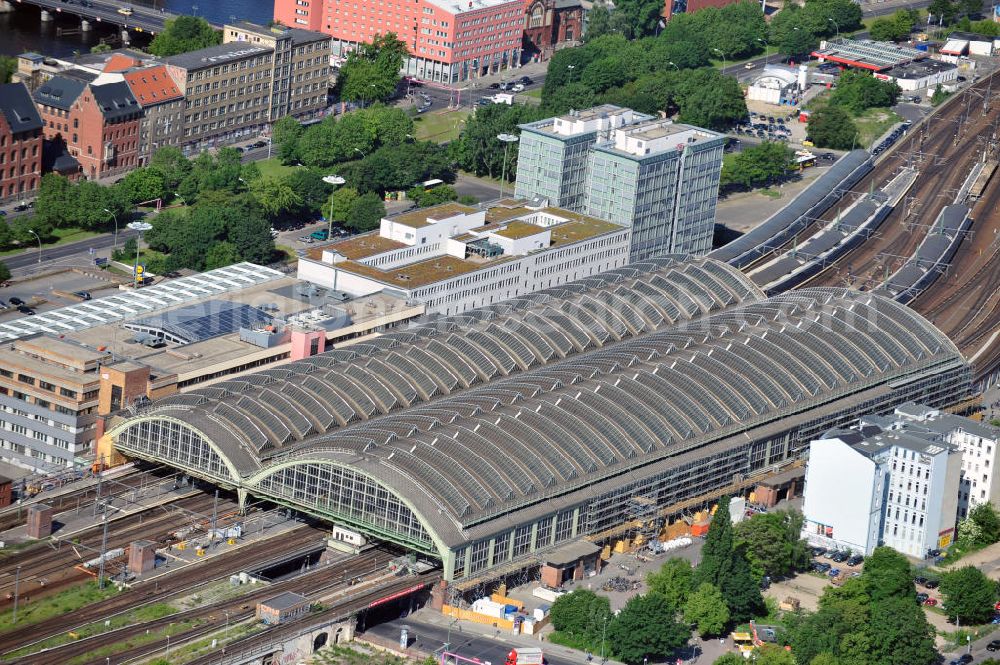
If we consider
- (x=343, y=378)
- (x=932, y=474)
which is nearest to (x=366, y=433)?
(x=343, y=378)

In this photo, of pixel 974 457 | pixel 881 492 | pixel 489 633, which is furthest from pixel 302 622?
pixel 974 457

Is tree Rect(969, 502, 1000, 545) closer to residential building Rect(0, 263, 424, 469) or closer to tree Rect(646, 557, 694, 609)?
tree Rect(646, 557, 694, 609)

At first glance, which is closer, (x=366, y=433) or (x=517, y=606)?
(x=517, y=606)

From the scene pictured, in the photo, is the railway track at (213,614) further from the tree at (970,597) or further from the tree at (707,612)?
the tree at (970,597)

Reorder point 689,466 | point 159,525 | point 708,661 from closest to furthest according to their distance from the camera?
point 708,661 → point 159,525 → point 689,466

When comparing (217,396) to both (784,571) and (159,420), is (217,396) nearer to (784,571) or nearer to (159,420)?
(159,420)

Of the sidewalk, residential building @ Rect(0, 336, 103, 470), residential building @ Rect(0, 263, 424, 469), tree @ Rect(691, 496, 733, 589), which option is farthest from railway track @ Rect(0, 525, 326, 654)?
tree @ Rect(691, 496, 733, 589)
